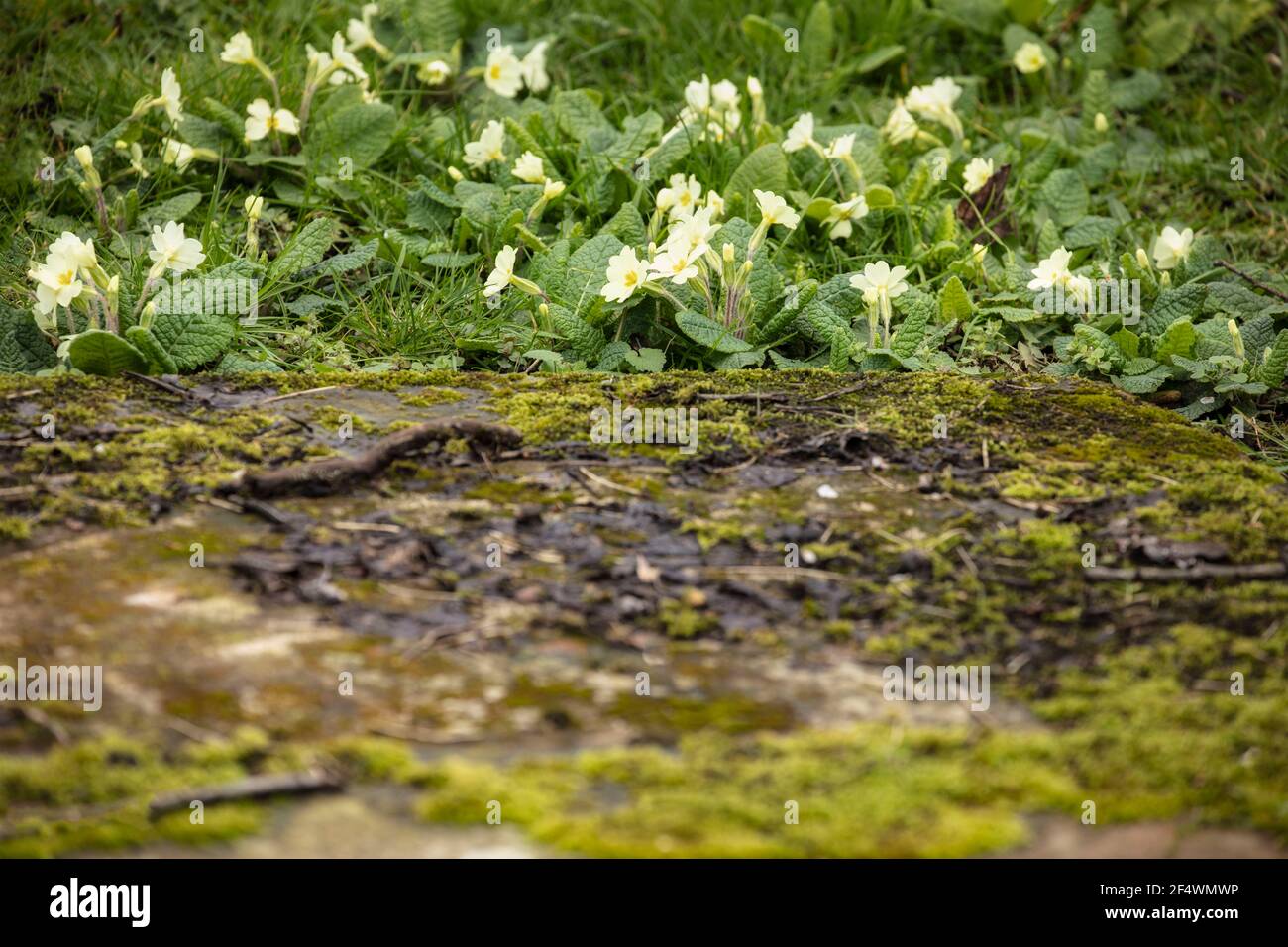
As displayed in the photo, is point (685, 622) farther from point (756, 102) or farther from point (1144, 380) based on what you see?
point (756, 102)

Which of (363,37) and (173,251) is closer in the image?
(173,251)

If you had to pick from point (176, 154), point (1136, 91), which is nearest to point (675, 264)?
point (176, 154)

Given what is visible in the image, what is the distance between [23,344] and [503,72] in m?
2.31

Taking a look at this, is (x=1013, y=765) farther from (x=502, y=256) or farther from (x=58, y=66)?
(x=58, y=66)

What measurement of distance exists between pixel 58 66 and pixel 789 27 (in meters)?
3.13

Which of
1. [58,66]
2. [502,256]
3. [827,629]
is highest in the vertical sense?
[58,66]

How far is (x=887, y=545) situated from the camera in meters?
2.54

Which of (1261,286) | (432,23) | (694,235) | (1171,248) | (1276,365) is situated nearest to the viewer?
(694,235)

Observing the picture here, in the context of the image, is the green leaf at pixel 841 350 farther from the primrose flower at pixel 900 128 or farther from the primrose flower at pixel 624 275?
the primrose flower at pixel 900 128

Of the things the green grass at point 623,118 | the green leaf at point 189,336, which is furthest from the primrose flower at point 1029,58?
the green leaf at point 189,336

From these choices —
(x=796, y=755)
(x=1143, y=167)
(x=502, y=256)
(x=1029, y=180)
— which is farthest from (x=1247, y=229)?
(x=796, y=755)

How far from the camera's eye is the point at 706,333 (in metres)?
3.70

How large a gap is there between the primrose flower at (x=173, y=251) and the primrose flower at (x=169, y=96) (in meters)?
1.20

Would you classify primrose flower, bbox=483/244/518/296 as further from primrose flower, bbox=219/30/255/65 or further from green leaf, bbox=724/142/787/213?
primrose flower, bbox=219/30/255/65
